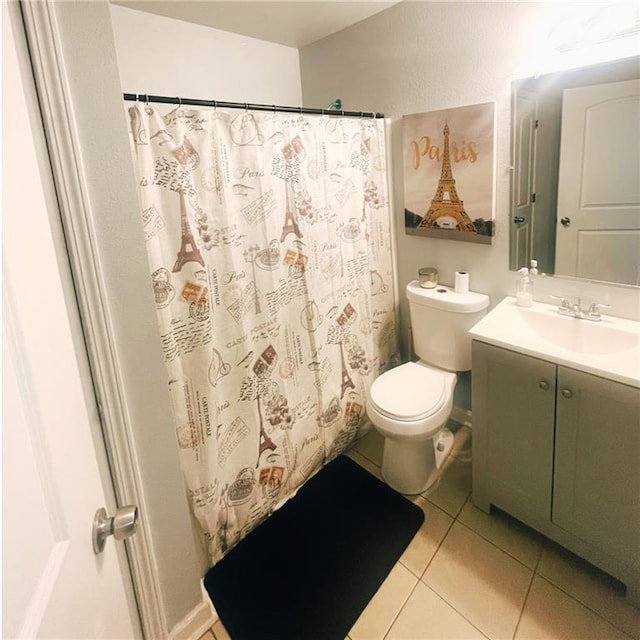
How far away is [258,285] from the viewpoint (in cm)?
166

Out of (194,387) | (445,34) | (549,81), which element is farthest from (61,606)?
(445,34)

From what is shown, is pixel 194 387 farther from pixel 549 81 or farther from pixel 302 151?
pixel 549 81

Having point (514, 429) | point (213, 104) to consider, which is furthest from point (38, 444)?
point (514, 429)

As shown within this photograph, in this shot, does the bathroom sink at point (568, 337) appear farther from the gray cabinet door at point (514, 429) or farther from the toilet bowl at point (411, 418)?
the toilet bowl at point (411, 418)

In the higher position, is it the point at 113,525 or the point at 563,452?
the point at 113,525

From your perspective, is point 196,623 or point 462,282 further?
point 462,282

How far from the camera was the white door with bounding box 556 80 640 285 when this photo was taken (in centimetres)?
148

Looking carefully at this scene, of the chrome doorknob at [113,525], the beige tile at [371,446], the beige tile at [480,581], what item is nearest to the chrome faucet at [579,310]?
the beige tile at [480,581]

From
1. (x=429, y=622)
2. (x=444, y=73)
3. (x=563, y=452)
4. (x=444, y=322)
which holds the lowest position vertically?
(x=429, y=622)

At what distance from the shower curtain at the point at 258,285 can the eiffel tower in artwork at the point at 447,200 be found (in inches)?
12.1

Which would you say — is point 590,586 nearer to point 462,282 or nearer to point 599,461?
point 599,461

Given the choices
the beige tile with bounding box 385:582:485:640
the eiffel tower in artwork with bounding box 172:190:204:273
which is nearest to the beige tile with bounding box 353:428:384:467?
the beige tile with bounding box 385:582:485:640

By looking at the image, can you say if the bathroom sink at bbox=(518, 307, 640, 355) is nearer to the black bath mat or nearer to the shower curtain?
the shower curtain

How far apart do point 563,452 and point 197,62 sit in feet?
7.68
